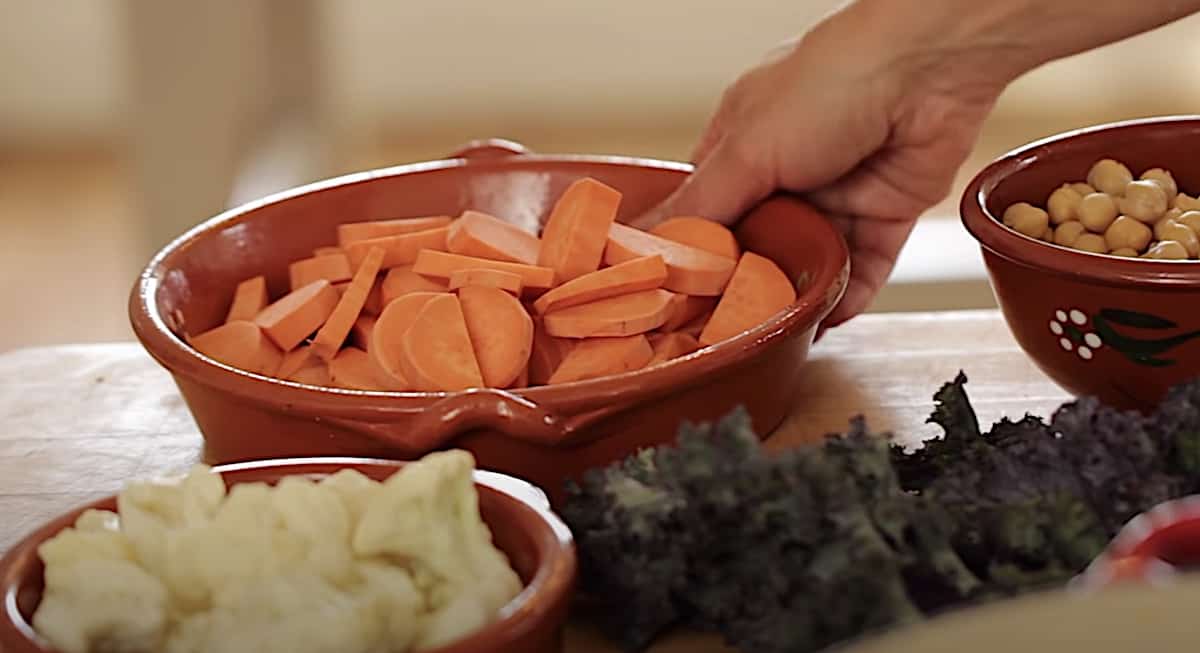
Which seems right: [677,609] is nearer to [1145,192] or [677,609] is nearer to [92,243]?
[1145,192]

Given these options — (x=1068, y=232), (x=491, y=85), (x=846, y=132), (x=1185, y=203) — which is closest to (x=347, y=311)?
(x=846, y=132)

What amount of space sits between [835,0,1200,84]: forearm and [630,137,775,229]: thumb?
15 cm

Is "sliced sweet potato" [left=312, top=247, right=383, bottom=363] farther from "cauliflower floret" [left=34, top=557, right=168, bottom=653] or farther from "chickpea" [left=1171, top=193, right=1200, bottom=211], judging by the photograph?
"chickpea" [left=1171, top=193, right=1200, bottom=211]

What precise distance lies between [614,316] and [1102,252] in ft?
1.25

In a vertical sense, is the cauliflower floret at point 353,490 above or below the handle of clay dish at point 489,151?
above

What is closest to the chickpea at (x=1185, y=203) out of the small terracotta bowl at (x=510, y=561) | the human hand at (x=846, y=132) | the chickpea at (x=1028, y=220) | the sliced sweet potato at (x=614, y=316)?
the chickpea at (x=1028, y=220)

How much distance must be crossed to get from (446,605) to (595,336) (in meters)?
0.44

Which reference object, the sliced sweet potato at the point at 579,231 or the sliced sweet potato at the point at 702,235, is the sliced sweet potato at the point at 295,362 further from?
the sliced sweet potato at the point at 702,235

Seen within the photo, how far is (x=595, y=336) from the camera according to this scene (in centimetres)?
125

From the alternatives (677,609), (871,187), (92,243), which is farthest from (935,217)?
(677,609)

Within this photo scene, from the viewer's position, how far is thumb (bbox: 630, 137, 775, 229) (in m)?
1.44

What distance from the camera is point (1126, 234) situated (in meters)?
1.27

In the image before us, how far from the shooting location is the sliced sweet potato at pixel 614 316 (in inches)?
48.9

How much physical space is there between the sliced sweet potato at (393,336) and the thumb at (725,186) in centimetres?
31
